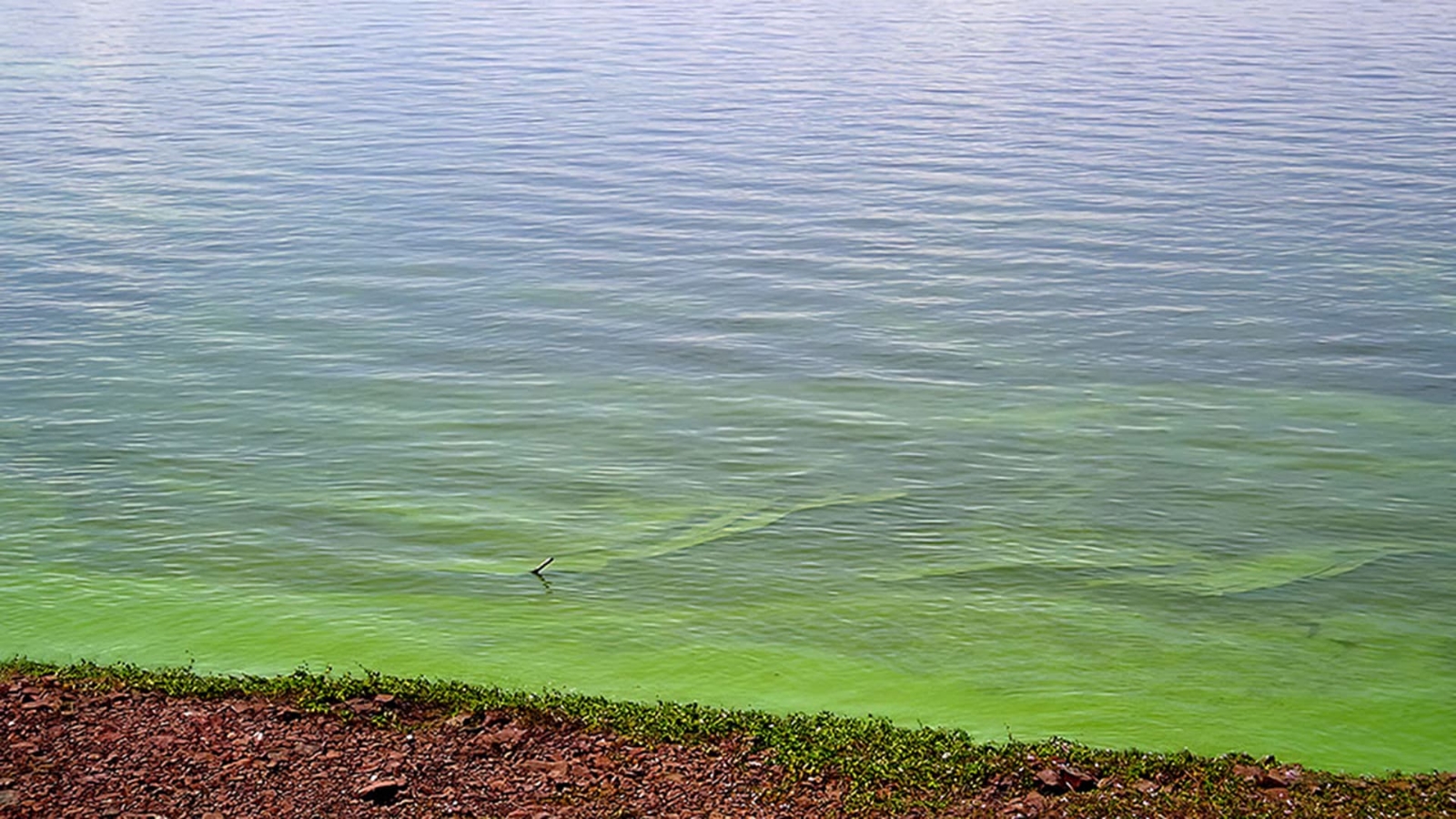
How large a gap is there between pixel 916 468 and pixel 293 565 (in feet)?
12.3

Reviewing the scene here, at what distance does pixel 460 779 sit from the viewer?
6.14m

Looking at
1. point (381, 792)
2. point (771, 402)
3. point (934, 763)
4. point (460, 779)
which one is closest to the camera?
point (381, 792)

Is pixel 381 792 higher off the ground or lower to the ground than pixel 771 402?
lower

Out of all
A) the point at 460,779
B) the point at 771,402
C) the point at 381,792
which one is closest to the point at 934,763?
the point at 460,779

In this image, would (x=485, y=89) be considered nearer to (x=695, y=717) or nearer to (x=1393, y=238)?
(x=1393, y=238)

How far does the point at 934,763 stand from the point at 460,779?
1.77 meters

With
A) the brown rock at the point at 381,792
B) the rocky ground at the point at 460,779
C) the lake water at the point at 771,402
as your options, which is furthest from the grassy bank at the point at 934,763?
the brown rock at the point at 381,792

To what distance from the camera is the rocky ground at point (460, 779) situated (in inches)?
234

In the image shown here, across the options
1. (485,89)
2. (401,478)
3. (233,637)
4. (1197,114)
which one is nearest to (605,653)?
(233,637)

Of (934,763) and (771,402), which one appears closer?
(934,763)

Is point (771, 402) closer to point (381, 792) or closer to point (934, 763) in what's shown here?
point (934, 763)

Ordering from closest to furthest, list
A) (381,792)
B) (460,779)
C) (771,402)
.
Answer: (381,792), (460,779), (771,402)

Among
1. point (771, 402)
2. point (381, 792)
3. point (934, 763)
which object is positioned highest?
point (771, 402)

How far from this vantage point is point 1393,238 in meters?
15.8
